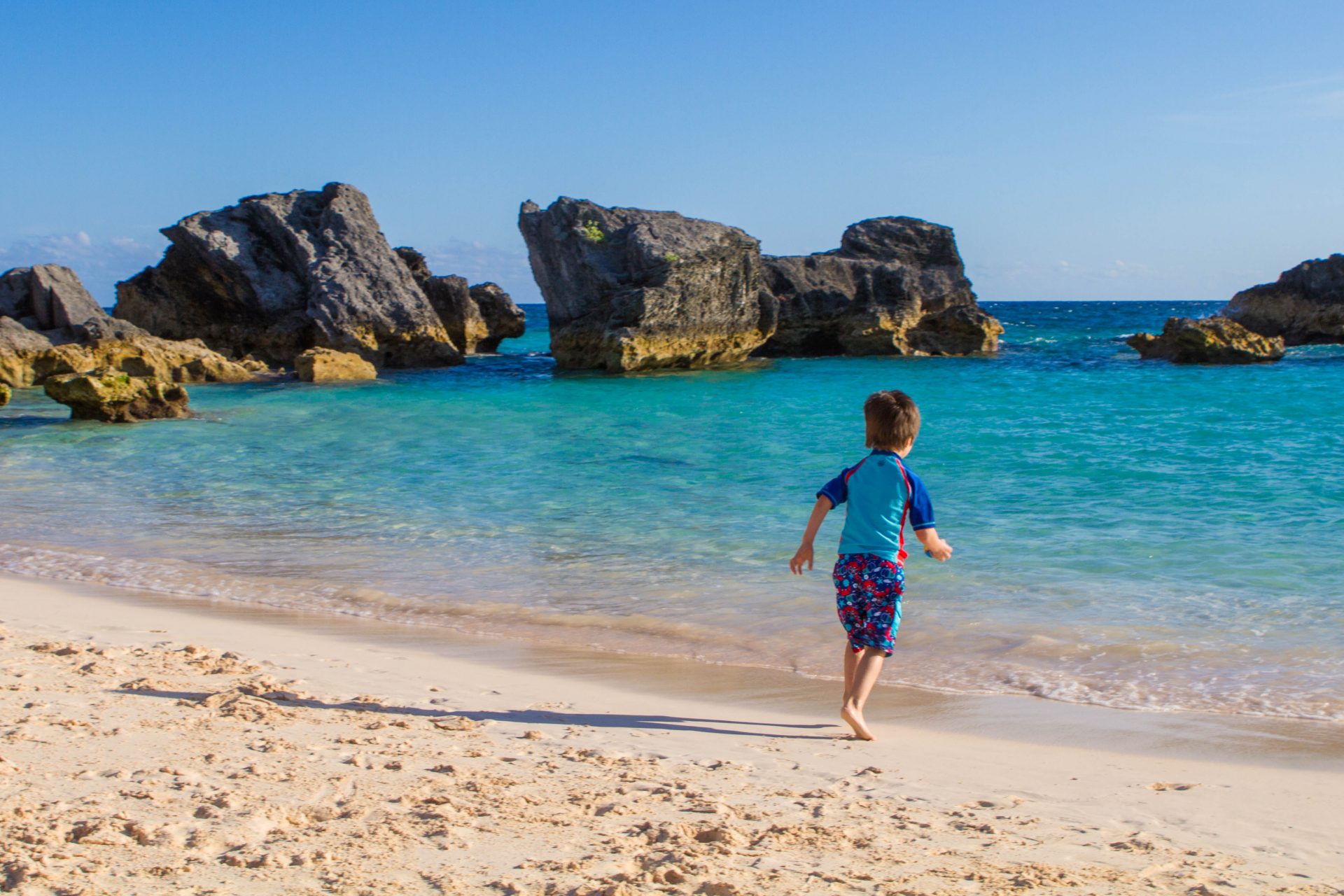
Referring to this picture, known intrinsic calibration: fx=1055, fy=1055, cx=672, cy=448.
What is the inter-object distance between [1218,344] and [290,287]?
84.8 ft

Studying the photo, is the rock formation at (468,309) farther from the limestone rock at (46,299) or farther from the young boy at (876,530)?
the young boy at (876,530)

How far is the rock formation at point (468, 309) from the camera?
109ft

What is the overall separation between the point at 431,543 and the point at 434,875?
6019mm

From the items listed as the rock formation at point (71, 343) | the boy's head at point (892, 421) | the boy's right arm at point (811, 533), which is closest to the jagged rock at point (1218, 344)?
the rock formation at point (71, 343)

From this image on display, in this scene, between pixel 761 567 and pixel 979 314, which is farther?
pixel 979 314

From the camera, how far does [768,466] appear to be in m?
12.9

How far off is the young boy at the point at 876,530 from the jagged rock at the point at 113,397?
1659 centimetres

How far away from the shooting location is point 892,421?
412 centimetres

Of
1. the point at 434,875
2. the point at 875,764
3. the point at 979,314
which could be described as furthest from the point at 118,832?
the point at 979,314

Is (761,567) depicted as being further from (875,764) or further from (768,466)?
(768,466)

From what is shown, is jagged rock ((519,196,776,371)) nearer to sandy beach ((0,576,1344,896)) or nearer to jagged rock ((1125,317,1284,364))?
jagged rock ((1125,317,1284,364))

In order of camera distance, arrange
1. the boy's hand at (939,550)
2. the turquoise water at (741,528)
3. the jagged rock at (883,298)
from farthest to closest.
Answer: the jagged rock at (883,298) < the turquoise water at (741,528) < the boy's hand at (939,550)

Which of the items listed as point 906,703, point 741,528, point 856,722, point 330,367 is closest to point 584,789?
point 856,722

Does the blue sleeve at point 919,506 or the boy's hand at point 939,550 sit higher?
the blue sleeve at point 919,506
